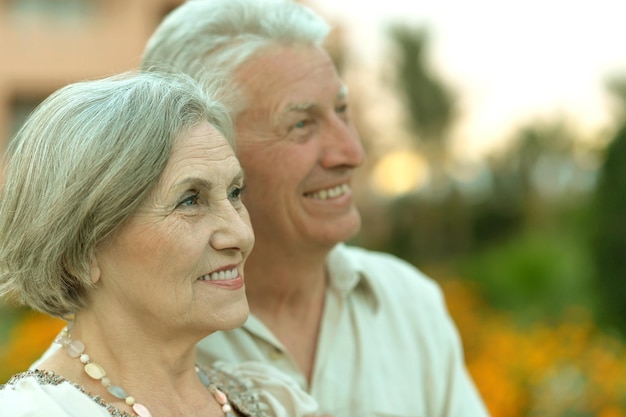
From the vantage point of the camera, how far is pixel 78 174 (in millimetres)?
2268

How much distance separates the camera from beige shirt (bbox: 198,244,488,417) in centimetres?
323

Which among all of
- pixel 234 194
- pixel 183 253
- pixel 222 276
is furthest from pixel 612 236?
pixel 183 253

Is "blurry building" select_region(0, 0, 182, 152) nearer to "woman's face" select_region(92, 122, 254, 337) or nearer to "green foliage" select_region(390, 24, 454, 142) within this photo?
"green foliage" select_region(390, 24, 454, 142)

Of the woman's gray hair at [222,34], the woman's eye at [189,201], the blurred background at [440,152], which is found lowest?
the blurred background at [440,152]

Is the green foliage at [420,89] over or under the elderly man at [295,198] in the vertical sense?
under

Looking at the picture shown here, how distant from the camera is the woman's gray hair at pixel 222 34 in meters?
3.20

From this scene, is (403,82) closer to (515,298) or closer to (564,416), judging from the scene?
(515,298)

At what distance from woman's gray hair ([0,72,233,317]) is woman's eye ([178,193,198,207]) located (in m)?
0.10

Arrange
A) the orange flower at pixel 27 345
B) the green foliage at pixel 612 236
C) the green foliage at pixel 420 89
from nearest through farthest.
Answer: the orange flower at pixel 27 345, the green foliage at pixel 612 236, the green foliage at pixel 420 89

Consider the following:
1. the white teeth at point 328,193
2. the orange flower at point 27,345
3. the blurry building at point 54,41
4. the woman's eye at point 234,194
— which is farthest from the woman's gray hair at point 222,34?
the blurry building at point 54,41

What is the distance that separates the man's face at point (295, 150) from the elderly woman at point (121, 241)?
2.22 ft

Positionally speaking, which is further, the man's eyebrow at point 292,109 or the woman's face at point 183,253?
the man's eyebrow at point 292,109

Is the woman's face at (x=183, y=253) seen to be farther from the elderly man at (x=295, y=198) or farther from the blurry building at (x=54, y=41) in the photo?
the blurry building at (x=54, y=41)

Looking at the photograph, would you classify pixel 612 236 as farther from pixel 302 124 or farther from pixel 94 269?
pixel 94 269
